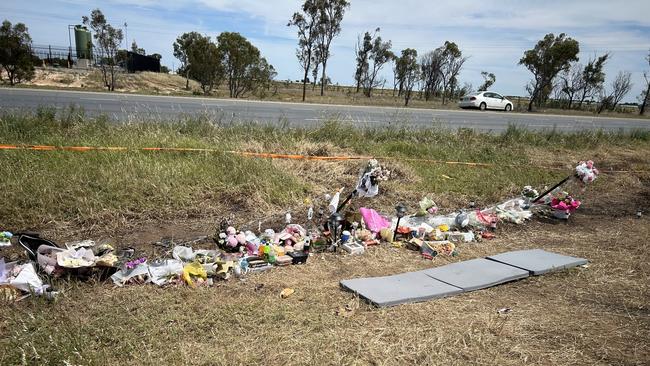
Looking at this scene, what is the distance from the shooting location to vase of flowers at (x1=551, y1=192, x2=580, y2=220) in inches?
198

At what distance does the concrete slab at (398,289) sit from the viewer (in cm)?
273

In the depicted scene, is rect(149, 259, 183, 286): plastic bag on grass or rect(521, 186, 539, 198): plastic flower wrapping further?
rect(521, 186, 539, 198): plastic flower wrapping

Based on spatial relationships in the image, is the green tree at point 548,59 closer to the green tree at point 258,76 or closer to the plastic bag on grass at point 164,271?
the green tree at point 258,76

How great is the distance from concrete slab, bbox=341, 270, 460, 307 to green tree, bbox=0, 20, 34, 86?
25.5 metres

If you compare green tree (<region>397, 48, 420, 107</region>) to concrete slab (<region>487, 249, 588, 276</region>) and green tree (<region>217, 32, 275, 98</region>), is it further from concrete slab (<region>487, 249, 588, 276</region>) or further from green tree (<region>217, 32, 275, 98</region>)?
concrete slab (<region>487, 249, 588, 276</region>)

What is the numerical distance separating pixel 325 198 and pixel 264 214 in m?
0.91

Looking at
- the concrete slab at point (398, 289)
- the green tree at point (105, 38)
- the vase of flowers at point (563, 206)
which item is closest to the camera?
the concrete slab at point (398, 289)

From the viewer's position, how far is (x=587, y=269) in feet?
11.4

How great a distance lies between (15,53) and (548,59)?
36648 mm

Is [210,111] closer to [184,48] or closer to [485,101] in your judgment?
[485,101]

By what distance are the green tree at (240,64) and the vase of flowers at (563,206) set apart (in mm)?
21382

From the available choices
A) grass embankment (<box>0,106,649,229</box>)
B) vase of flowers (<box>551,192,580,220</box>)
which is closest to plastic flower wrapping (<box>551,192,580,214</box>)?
vase of flowers (<box>551,192,580,220</box>)

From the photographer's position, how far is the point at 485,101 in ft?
84.4

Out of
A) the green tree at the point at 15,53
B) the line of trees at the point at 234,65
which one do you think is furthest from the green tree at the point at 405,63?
the green tree at the point at 15,53
